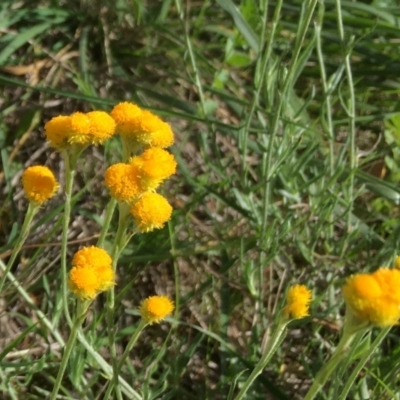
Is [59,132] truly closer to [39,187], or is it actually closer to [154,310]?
[39,187]

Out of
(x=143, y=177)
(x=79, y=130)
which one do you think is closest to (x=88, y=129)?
(x=79, y=130)

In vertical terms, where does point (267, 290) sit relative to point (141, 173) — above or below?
below

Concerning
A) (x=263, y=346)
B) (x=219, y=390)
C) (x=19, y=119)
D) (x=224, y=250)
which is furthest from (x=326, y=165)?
(x=19, y=119)

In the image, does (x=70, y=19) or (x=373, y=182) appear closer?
(x=373, y=182)

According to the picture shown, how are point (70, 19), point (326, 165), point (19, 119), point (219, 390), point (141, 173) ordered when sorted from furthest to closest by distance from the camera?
point (70, 19), point (19, 119), point (326, 165), point (219, 390), point (141, 173)

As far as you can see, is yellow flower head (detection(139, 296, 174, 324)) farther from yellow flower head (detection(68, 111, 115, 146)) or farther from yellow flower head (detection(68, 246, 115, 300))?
yellow flower head (detection(68, 111, 115, 146))

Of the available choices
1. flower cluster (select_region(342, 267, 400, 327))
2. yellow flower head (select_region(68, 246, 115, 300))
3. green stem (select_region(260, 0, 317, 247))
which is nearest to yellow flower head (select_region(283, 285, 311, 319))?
flower cluster (select_region(342, 267, 400, 327))

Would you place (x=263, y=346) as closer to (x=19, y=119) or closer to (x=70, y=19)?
(x=19, y=119)
